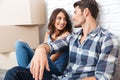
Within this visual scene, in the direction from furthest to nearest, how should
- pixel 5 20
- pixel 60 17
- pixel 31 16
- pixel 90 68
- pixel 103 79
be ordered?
pixel 5 20 < pixel 31 16 < pixel 60 17 < pixel 90 68 < pixel 103 79

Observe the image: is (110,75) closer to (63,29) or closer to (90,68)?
(90,68)

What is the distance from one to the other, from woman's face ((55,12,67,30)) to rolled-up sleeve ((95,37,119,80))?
686 millimetres

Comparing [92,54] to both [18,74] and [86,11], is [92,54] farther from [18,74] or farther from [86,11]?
[18,74]

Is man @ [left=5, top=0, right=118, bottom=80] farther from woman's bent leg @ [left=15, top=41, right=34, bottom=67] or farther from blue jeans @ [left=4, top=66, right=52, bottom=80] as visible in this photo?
woman's bent leg @ [left=15, top=41, right=34, bottom=67]

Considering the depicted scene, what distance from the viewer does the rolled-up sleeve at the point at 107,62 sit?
1.05 m

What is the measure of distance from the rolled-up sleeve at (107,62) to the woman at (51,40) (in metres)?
0.36

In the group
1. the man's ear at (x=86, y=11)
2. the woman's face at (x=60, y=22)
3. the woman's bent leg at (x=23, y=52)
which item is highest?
the man's ear at (x=86, y=11)

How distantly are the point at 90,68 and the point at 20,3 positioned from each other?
102cm

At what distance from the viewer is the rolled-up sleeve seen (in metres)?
1.05

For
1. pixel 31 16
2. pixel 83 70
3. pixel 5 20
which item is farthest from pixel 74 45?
pixel 5 20

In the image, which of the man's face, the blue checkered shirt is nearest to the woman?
the blue checkered shirt

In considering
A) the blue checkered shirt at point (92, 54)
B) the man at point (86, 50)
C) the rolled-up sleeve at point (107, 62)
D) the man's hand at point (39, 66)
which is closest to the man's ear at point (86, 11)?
the man at point (86, 50)

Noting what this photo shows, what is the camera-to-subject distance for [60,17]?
1755 millimetres

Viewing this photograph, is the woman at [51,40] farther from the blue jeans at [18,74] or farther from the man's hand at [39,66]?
the man's hand at [39,66]
